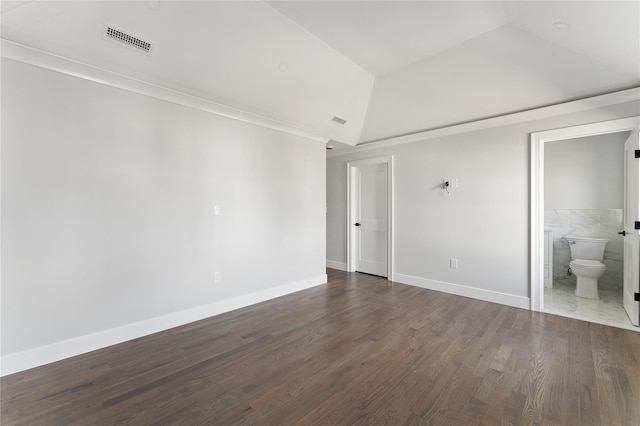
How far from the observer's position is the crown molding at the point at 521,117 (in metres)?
2.92

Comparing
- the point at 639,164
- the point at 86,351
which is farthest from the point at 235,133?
the point at 639,164

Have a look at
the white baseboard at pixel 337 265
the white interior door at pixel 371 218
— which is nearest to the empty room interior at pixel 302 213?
the white interior door at pixel 371 218

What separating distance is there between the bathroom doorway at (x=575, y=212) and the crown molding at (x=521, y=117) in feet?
0.79

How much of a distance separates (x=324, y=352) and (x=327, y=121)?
3.21 metres

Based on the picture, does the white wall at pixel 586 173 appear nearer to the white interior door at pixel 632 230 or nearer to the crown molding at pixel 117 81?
the white interior door at pixel 632 230

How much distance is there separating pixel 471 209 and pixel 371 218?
5.79ft

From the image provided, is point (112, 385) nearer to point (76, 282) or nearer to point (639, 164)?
point (76, 282)

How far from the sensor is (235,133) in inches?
137

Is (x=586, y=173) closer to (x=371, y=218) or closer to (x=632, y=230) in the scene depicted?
(x=632, y=230)

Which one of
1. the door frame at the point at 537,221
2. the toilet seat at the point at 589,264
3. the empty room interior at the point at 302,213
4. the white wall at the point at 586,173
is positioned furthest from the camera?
the white wall at the point at 586,173

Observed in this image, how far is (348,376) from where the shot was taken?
2.07 metres

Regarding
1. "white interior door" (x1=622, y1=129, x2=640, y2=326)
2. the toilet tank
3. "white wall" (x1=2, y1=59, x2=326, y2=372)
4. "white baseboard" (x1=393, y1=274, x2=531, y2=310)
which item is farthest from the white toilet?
"white wall" (x1=2, y1=59, x2=326, y2=372)

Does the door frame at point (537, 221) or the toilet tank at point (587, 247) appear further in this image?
the toilet tank at point (587, 247)

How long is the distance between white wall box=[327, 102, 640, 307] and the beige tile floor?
48 cm
